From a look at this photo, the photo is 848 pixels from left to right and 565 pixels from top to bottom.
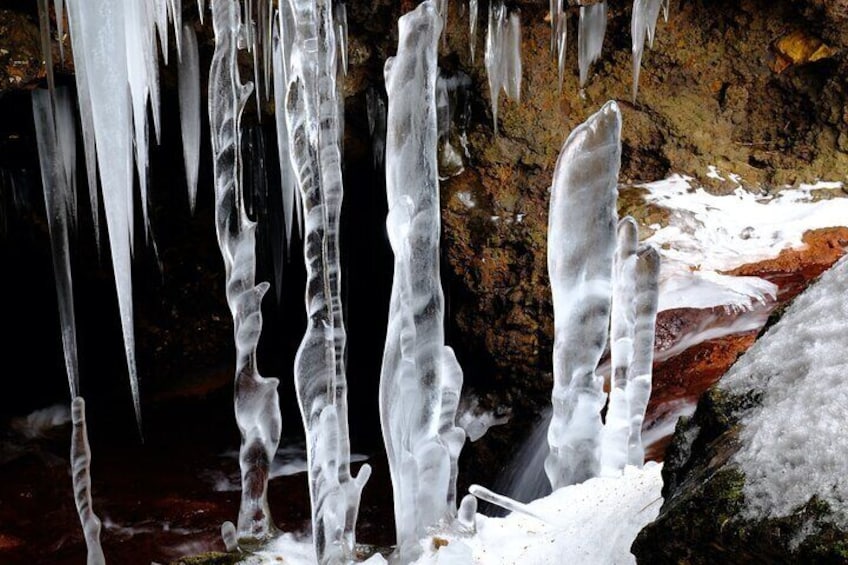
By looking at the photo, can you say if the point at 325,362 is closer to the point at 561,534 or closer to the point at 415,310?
the point at 415,310

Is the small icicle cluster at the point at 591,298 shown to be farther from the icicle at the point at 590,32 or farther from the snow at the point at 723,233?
the icicle at the point at 590,32

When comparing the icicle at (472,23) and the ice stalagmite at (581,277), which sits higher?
the icicle at (472,23)

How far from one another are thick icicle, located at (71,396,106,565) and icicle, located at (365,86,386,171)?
320cm

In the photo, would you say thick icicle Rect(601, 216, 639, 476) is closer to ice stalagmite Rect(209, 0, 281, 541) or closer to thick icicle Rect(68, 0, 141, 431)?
ice stalagmite Rect(209, 0, 281, 541)

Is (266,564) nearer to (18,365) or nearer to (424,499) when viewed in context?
(424,499)

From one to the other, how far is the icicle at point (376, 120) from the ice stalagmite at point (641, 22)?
5.44ft

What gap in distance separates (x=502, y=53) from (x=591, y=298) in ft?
9.80

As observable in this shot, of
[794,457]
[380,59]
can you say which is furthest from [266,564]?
[380,59]

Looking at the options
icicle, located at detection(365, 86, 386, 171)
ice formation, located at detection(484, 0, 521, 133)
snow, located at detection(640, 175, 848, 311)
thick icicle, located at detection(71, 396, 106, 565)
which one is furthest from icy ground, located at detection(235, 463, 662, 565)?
icicle, located at detection(365, 86, 386, 171)

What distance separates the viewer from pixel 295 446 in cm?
655

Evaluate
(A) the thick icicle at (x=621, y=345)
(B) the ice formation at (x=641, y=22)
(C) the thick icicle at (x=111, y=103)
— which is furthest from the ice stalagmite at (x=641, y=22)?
(C) the thick icicle at (x=111, y=103)

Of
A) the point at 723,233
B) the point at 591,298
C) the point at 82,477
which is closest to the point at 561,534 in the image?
the point at 591,298

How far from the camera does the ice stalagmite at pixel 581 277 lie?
2846 mm

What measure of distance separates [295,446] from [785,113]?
14.5 ft
